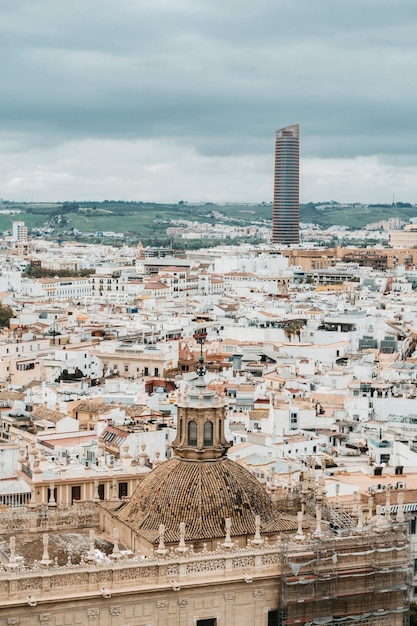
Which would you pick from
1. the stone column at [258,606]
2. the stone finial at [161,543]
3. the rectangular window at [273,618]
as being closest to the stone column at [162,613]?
the stone finial at [161,543]

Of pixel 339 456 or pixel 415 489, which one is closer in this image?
pixel 415 489

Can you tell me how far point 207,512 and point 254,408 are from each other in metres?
31.9

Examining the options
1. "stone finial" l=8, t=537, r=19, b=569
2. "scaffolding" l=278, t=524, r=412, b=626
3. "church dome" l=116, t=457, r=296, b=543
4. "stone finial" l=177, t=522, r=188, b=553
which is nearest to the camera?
"stone finial" l=8, t=537, r=19, b=569

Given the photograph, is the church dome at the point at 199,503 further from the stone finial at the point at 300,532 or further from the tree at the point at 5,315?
the tree at the point at 5,315

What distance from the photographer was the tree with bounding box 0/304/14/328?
11263 centimetres

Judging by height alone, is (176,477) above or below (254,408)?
above

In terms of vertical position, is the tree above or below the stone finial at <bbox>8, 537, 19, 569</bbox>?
below

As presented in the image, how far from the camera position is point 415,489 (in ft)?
135

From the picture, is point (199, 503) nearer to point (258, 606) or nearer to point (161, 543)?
point (161, 543)

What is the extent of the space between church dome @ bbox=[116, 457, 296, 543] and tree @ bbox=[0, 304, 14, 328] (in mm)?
84471

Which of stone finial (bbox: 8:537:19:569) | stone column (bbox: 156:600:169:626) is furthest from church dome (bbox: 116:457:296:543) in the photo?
stone finial (bbox: 8:537:19:569)

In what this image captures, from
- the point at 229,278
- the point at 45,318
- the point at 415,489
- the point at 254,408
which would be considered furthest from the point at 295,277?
the point at 415,489

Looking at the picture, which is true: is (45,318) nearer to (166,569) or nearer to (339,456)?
(339,456)

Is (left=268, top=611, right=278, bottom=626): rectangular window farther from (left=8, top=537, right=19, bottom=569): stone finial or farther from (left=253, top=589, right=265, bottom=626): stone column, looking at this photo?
(left=8, top=537, right=19, bottom=569): stone finial
